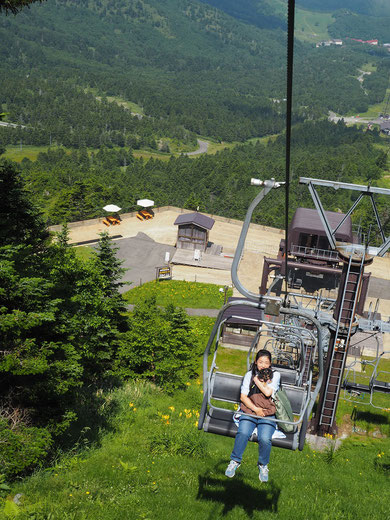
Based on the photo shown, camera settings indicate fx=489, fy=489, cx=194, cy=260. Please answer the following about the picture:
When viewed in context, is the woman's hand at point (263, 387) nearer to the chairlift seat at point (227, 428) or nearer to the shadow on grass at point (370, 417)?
the chairlift seat at point (227, 428)

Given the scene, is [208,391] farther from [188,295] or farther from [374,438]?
[188,295]

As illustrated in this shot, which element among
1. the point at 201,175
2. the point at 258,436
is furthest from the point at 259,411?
the point at 201,175

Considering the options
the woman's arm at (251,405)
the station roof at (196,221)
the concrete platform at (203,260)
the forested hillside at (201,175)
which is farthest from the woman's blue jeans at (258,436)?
the forested hillside at (201,175)

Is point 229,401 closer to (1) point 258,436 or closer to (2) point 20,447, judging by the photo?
(1) point 258,436

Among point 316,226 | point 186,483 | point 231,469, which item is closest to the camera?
point 231,469

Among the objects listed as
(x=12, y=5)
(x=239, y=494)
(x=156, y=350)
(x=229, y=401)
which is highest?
(x=12, y=5)
